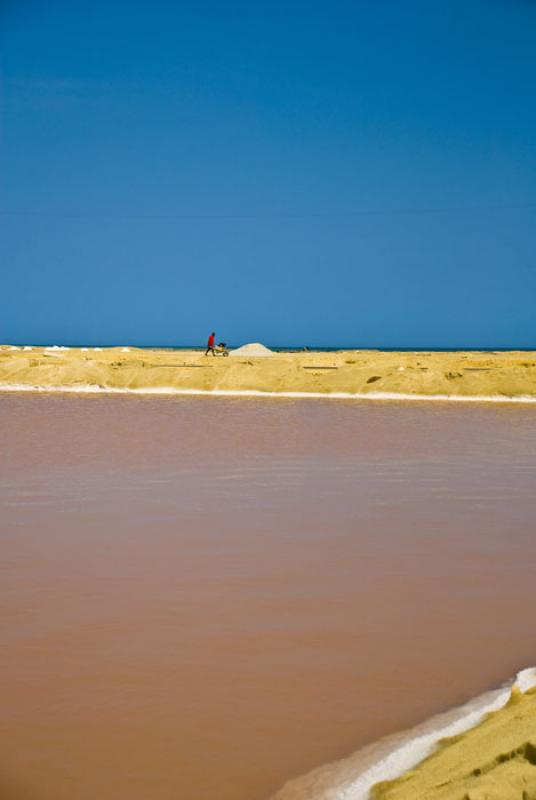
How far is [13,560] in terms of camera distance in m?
7.04

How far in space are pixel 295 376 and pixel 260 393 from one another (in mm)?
1875

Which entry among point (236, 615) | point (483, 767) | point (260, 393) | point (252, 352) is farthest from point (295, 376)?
point (483, 767)

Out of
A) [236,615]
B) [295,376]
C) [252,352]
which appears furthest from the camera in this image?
[252,352]

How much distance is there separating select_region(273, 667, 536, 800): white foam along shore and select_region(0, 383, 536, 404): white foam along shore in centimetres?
2857

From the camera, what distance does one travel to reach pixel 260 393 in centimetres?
3506

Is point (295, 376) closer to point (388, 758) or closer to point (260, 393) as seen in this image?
point (260, 393)

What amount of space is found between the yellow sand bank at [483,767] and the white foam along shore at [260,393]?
29071mm

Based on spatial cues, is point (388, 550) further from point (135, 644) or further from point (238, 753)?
point (238, 753)

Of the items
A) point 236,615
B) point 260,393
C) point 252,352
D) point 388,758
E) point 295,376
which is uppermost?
point 252,352

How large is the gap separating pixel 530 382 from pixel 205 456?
894 inches

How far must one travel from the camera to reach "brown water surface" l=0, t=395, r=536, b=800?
3.90 meters

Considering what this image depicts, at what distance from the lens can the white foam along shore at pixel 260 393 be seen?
32812mm

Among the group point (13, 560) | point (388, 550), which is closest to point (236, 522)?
point (388, 550)

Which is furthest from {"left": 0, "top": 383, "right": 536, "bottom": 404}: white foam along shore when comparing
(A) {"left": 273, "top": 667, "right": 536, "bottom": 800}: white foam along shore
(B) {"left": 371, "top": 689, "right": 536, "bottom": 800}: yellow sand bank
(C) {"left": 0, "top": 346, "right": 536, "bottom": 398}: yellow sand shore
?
(B) {"left": 371, "top": 689, "right": 536, "bottom": 800}: yellow sand bank
